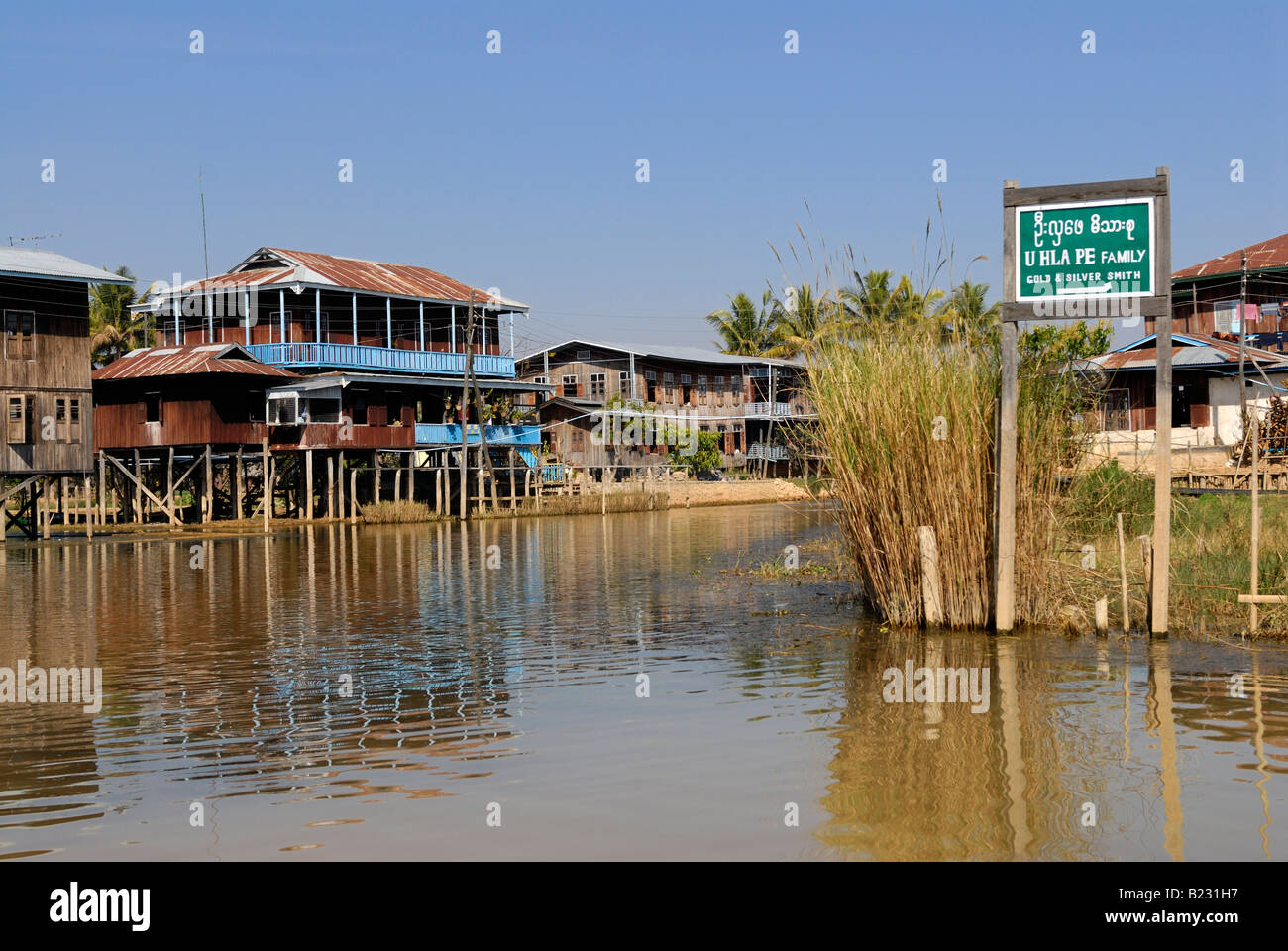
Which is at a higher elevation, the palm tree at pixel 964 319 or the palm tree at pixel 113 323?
the palm tree at pixel 113 323

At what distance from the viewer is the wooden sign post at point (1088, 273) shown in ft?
36.8

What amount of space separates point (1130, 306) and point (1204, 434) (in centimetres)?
3610

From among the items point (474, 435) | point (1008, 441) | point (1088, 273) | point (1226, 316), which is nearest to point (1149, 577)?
point (1008, 441)

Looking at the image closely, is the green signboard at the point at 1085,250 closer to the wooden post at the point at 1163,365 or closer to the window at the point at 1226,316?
the wooden post at the point at 1163,365

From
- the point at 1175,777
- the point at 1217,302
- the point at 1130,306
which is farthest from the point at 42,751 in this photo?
the point at 1217,302

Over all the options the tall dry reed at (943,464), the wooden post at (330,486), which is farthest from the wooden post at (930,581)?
the wooden post at (330,486)

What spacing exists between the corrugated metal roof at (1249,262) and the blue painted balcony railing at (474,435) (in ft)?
94.5

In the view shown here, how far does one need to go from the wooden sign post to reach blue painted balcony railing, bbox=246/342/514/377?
38.3 meters

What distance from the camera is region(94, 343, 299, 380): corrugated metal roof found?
139ft

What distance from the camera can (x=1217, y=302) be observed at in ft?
177

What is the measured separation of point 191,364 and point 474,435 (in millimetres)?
12920

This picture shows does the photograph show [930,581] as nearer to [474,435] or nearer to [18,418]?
[18,418]

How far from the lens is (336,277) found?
158 feet
